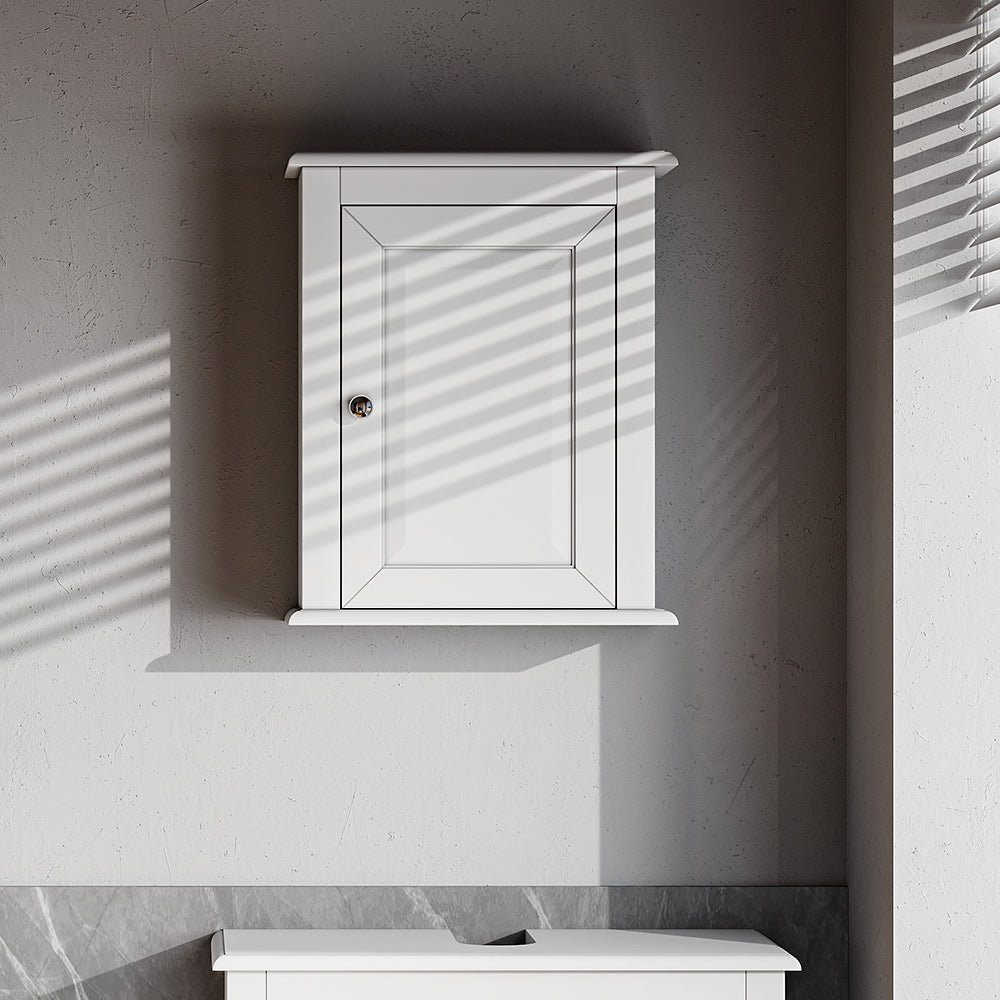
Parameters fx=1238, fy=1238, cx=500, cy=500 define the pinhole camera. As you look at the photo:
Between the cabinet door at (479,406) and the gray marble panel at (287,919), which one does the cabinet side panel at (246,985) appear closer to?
the gray marble panel at (287,919)

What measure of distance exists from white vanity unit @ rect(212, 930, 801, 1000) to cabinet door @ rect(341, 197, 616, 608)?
14.6 inches

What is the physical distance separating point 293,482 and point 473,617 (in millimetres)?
274

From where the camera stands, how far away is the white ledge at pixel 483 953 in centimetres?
130

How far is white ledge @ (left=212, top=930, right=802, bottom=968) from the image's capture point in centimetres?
130

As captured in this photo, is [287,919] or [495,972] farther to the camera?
[287,919]

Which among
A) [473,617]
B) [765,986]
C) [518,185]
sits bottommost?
[765,986]

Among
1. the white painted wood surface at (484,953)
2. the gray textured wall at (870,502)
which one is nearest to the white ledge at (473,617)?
the gray textured wall at (870,502)

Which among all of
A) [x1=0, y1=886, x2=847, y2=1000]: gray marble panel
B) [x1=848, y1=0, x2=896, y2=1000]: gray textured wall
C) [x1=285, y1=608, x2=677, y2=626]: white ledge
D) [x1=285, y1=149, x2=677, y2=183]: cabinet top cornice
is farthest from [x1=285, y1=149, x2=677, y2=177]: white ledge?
[x1=0, y1=886, x2=847, y2=1000]: gray marble panel

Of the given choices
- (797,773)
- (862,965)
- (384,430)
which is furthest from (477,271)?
(862,965)

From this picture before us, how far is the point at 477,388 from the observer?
1.35 m

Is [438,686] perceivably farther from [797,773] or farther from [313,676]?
[797,773]

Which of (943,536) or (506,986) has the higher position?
(943,536)

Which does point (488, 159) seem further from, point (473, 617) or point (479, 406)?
point (473, 617)

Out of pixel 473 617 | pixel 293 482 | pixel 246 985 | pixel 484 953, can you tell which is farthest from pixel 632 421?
pixel 246 985
